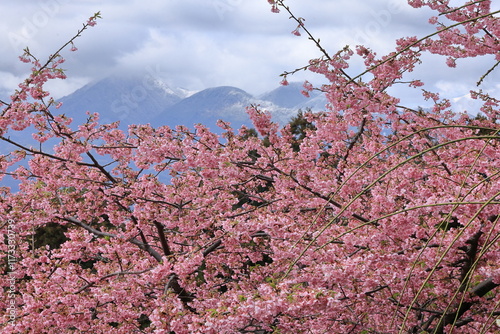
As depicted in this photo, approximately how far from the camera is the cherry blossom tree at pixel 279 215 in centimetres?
422

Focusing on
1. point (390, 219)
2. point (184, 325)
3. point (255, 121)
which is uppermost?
point (255, 121)

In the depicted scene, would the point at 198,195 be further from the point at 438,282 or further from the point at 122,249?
the point at 438,282

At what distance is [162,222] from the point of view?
6480 millimetres

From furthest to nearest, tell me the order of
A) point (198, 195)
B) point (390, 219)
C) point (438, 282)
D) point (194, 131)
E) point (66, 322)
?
point (194, 131)
point (198, 195)
point (66, 322)
point (438, 282)
point (390, 219)

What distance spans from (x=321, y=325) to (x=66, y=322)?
9.41 feet

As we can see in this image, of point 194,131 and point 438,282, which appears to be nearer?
point 438,282

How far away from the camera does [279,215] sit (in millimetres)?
5438

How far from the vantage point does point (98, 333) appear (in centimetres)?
632

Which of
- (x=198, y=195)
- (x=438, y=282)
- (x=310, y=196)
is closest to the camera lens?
(x=438, y=282)

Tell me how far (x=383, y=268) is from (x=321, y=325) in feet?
2.96

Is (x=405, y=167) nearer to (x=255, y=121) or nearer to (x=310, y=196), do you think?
(x=310, y=196)

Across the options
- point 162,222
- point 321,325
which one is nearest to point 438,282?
point 321,325

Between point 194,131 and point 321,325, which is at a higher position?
point 194,131

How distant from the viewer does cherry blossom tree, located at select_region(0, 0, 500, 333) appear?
13.8 ft
